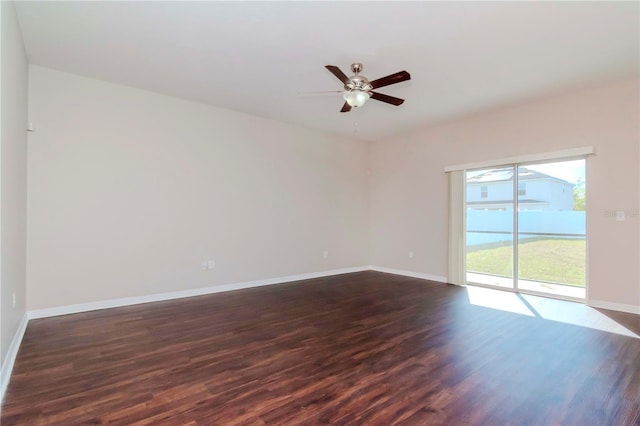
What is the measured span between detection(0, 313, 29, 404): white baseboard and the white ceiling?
2824 mm

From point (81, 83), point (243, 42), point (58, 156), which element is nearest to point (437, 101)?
point (243, 42)

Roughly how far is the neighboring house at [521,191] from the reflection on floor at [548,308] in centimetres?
138

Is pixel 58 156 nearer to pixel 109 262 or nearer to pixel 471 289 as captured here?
pixel 109 262

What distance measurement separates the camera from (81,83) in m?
3.87

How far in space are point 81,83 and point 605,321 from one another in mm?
6858

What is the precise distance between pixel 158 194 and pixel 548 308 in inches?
216

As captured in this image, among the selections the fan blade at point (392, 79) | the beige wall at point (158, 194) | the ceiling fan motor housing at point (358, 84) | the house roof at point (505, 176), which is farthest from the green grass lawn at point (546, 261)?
the ceiling fan motor housing at point (358, 84)

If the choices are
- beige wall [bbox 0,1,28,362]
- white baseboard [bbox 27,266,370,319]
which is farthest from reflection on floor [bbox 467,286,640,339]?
beige wall [bbox 0,1,28,362]

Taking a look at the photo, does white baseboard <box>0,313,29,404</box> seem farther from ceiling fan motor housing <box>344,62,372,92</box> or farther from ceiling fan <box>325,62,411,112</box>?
ceiling fan motor housing <box>344,62,372,92</box>

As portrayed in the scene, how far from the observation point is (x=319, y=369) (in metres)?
2.42

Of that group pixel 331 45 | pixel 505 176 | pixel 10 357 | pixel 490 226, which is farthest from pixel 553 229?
pixel 10 357

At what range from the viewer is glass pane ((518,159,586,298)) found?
4.41m

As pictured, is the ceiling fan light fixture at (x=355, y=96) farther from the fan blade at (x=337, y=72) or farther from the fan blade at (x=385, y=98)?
the fan blade at (x=337, y=72)

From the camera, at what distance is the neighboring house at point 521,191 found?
4.58 meters
